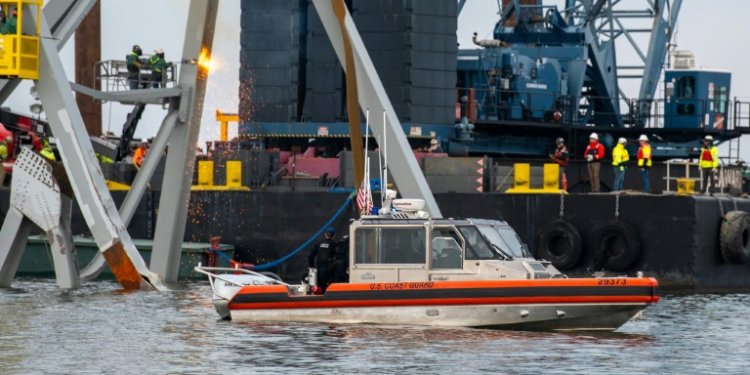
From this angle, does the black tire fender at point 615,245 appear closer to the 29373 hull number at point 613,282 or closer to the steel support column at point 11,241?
the 29373 hull number at point 613,282

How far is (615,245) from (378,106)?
22.9 ft

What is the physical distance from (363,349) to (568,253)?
46.5ft

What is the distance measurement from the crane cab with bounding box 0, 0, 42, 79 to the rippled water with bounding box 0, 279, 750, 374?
4590mm

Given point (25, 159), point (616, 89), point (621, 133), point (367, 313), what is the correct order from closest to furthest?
1. point (367, 313)
2. point (25, 159)
3. point (621, 133)
4. point (616, 89)

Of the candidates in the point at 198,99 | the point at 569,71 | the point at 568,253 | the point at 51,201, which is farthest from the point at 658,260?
the point at 569,71

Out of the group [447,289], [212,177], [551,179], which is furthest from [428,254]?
[212,177]

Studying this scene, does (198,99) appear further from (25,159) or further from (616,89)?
(616,89)

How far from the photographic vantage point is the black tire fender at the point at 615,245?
4016 centimetres

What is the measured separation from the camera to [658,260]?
40219mm

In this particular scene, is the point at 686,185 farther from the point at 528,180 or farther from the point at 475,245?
the point at 475,245

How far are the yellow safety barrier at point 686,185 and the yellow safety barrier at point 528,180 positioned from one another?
2747mm

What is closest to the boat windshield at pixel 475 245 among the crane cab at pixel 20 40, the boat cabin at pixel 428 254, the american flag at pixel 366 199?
the boat cabin at pixel 428 254

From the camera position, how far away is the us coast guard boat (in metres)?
28.4

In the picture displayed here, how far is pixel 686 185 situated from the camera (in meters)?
42.0
